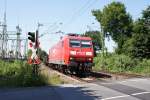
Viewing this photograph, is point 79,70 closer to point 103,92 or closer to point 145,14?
point 103,92

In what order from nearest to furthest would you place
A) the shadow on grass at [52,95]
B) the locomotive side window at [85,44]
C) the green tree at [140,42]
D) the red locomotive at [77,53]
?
the shadow on grass at [52,95], the red locomotive at [77,53], the locomotive side window at [85,44], the green tree at [140,42]

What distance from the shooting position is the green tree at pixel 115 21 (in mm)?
81438

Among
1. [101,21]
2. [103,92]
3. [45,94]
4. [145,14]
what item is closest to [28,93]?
[45,94]

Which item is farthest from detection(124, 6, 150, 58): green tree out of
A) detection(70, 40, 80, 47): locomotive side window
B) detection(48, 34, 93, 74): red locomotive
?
detection(70, 40, 80, 47): locomotive side window

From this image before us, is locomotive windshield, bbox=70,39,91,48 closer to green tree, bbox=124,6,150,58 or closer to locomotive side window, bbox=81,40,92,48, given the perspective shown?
locomotive side window, bbox=81,40,92,48

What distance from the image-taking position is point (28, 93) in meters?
19.1

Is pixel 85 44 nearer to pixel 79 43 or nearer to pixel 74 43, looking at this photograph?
pixel 79 43

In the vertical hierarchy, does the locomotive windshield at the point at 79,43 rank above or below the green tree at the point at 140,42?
below

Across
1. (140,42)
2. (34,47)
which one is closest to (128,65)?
(140,42)

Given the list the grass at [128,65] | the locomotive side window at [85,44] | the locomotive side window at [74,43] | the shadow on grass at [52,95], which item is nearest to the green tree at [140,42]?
the grass at [128,65]

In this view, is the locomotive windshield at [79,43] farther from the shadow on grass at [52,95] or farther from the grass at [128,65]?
the shadow on grass at [52,95]

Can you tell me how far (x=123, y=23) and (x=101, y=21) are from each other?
15.5ft

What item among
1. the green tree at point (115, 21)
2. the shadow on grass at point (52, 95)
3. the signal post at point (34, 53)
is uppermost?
the green tree at point (115, 21)

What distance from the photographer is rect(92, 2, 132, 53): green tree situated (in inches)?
3206
